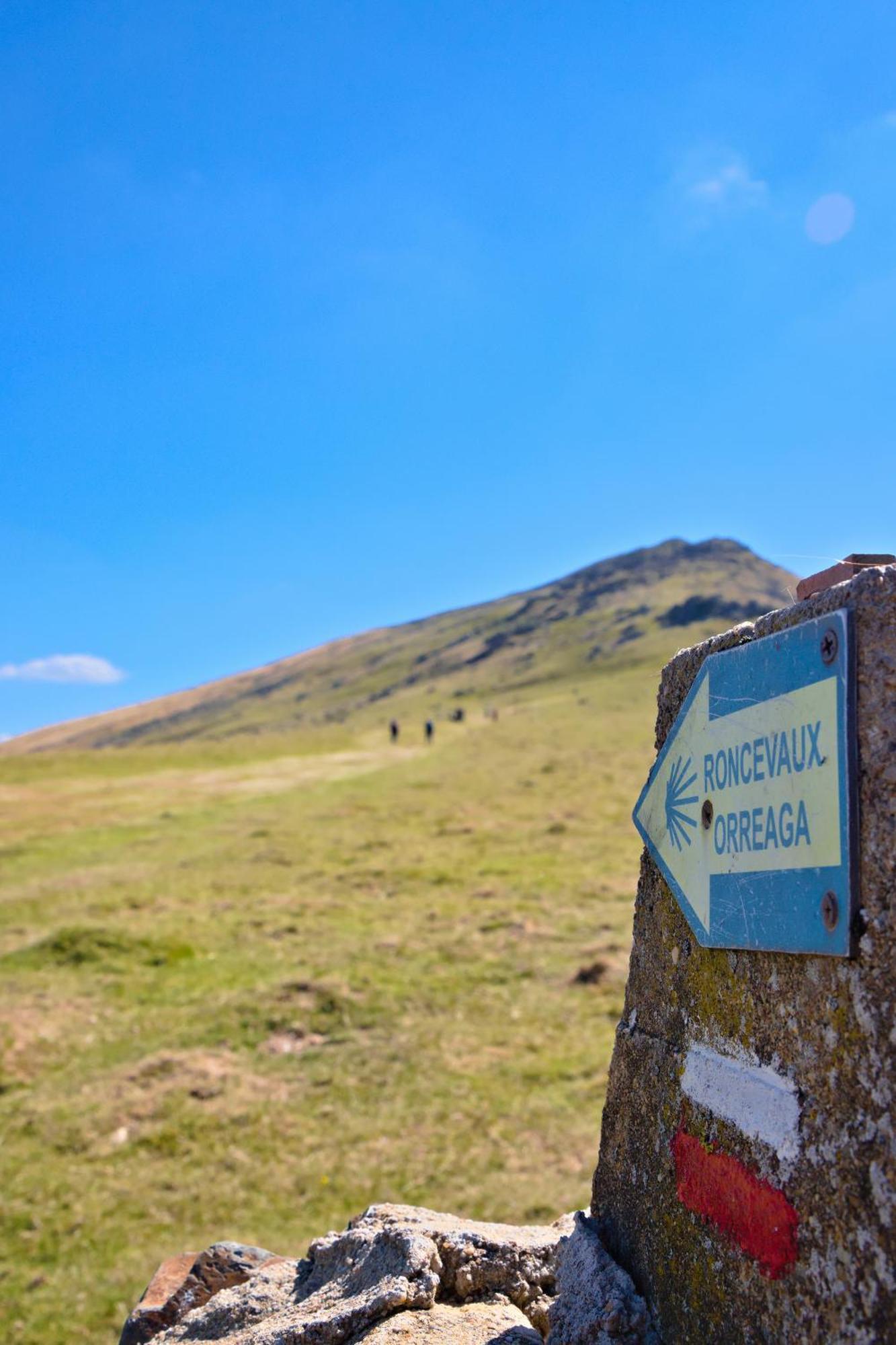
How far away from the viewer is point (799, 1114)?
2.63 meters

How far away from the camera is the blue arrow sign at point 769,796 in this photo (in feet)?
8.27

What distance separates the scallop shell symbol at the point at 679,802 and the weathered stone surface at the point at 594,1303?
1.46 meters

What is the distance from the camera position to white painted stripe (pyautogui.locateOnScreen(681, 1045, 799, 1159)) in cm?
268

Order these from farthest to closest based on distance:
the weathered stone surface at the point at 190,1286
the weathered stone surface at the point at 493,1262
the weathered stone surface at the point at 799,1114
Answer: the weathered stone surface at the point at 190,1286
the weathered stone surface at the point at 493,1262
the weathered stone surface at the point at 799,1114

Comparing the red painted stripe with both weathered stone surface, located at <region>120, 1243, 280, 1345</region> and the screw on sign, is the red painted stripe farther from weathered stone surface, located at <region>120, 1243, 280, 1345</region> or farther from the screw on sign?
weathered stone surface, located at <region>120, 1243, 280, 1345</region>

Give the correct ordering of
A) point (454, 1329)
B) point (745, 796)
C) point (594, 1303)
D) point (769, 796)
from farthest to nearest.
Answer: point (454, 1329)
point (594, 1303)
point (745, 796)
point (769, 796)

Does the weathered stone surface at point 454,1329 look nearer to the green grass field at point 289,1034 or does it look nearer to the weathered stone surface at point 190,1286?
the weathered stone surface at point 190,1286

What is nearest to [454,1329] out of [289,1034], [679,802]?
[679,802]

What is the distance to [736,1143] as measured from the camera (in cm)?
293

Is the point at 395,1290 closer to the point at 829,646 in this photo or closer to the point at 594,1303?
the point at 594,1303

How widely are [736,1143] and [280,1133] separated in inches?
357

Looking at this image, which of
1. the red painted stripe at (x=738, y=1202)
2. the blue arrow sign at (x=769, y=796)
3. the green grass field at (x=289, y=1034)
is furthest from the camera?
the green grass field at (x=289, y=1034)

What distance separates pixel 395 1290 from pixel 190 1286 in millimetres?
1648

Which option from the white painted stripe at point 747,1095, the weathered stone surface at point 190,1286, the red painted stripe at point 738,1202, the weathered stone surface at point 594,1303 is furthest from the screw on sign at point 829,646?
the weathered stone surface at point 190,1286
